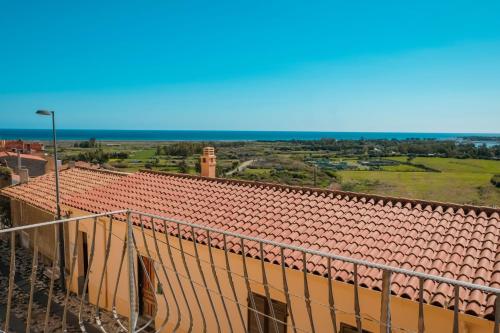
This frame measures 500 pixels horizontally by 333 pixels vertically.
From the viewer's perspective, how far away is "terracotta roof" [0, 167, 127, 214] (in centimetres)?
1111

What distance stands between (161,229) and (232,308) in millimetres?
2055

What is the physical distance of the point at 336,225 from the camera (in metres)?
6.17

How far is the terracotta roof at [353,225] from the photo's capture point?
14.9 feet

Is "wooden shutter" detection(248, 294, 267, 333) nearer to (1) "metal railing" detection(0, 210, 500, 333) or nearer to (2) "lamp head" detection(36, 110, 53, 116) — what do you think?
(1) "metal railing" detection(0, 210, 500, 333)

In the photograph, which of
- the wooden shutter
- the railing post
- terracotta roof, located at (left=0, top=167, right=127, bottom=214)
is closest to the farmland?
terracotta roof, located at (left=0, top=167, right=127, bottom=214)

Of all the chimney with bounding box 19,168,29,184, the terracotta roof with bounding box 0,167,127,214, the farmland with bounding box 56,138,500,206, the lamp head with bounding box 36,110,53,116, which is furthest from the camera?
the farmland with bounding box 56,138,500,206

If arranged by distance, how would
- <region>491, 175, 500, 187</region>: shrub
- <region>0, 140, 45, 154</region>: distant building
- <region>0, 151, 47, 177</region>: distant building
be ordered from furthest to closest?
1. <region>491, 175, 500, 187</region>: shrub
2. <region>0, 140, 45, 154</region>: distant building
3. <region>0, 151, 47, 177</region>: distant building

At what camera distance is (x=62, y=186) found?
39.9ft

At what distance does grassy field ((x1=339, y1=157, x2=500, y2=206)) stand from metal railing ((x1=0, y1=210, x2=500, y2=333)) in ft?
97.0

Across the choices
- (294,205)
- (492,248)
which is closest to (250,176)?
(294,205)

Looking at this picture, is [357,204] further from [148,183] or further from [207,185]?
[148,183]

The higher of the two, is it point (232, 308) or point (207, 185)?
point (207, 185)

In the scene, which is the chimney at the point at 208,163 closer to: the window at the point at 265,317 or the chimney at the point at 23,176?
the window at the point at 265,317

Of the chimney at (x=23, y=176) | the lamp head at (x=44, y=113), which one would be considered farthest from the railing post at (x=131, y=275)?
the chimney at (x=23, y=176)
